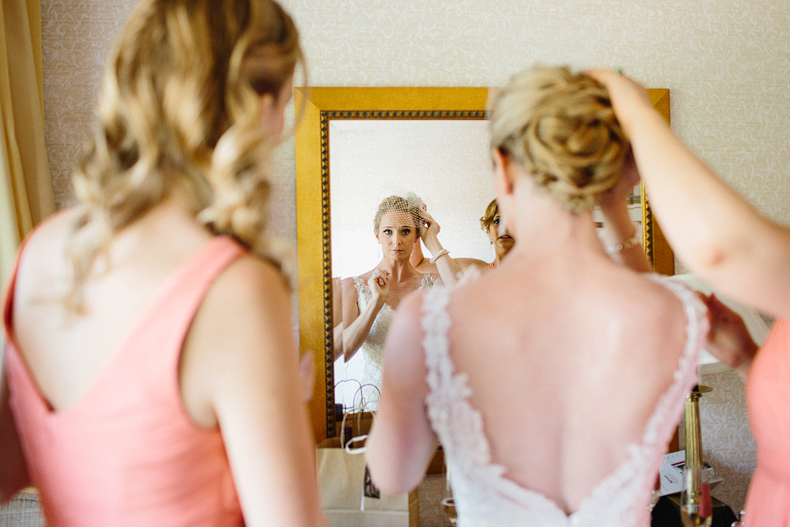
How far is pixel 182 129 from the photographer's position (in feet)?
2.07

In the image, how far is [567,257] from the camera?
81cm

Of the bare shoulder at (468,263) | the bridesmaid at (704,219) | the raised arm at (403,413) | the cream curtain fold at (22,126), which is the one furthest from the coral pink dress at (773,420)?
the cream curtain fold at (22,126)

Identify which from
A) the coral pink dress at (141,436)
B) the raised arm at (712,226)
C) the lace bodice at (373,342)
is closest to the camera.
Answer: the coral pink dress at (141,436)

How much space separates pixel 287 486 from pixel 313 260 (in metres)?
1.34

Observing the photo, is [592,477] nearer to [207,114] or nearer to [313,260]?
[207,114]

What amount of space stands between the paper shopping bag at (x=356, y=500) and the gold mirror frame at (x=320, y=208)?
28 cm

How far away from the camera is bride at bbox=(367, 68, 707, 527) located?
2.58ft

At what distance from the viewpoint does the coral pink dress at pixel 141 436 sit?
0.60 metres

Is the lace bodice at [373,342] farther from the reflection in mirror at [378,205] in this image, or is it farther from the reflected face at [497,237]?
the reflected face at [497,237]

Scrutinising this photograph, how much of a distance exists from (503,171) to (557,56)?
4.56 ft

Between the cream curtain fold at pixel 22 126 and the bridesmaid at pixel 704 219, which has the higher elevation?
the cream curtain fold at pixel 22 126

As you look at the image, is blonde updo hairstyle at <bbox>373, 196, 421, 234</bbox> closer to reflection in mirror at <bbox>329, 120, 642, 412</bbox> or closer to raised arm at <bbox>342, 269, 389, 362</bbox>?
reflection in mirror at <bbox>329, 120, 642, 412</bbox>

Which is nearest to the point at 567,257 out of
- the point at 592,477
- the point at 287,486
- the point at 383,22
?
the point at 592,477

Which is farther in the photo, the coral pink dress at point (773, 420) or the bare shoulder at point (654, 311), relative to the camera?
the coral pink dress at point (773, 420)
